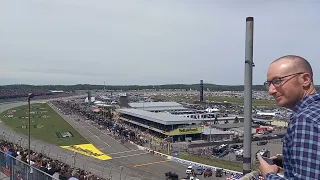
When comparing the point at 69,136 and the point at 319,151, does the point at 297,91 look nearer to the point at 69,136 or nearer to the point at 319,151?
the point at 319,151

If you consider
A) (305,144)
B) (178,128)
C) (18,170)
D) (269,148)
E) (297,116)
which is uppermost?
(297,116)

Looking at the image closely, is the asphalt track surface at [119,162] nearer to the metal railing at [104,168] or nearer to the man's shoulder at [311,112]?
the metal railing at [104,168]

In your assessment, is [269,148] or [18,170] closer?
[18,170]

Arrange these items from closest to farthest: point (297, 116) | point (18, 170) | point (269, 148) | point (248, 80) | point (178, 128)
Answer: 1. point (297, 116)
2. point (248, 80)
3. point (18, 170)
4. point (269, 148)
5. point (178, 128)

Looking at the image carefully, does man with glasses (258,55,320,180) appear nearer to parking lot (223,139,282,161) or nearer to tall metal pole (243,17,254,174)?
tall metal pole (243,17,254,174)

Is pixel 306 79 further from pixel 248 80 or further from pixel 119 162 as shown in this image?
pixel 119 162

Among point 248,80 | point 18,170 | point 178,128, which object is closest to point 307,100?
point 248,80

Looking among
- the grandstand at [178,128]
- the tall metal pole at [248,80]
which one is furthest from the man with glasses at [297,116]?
the grandstand at [178,128]

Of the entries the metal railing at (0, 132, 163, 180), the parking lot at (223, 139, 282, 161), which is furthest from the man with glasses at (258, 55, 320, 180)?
the parking lot at (223, 139, 282, 161)

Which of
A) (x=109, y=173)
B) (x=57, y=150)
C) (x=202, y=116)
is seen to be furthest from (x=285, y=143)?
(x=202, y=116)
